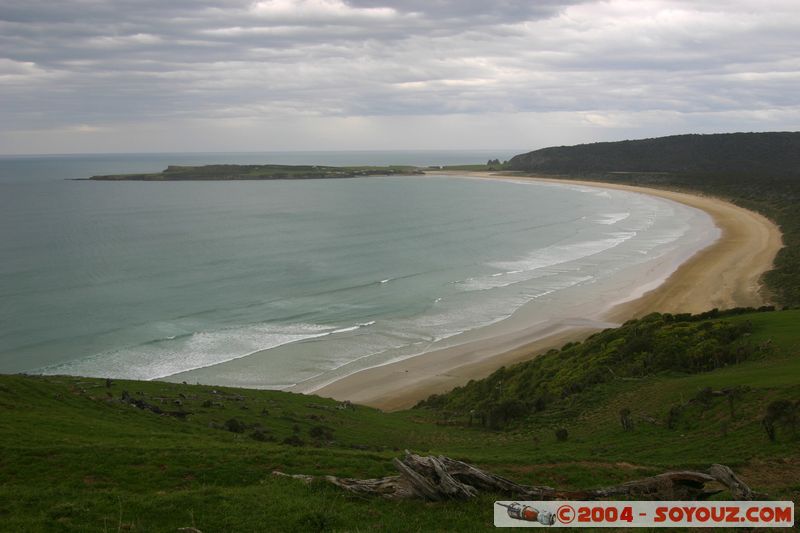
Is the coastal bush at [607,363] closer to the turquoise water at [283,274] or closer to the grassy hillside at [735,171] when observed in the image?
the turquoise water at [283,274]

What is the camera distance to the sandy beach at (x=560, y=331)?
3438cm

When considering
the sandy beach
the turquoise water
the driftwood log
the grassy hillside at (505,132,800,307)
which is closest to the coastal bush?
the sandy beach

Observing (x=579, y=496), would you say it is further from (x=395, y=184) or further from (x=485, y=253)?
(x=395, y=184)

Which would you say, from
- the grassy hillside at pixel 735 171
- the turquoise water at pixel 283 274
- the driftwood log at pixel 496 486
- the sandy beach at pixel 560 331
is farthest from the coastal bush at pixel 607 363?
the grassy hillside at pixel 735 171

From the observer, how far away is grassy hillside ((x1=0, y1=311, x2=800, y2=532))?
478 inches

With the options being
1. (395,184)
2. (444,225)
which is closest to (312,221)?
(444,225)

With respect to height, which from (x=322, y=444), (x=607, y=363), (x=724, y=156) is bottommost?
(x=322, y=444)

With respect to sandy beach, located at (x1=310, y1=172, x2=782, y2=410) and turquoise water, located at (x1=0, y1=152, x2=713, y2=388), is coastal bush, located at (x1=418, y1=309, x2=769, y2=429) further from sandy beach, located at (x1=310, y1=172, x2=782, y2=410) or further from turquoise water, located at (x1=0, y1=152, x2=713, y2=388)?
turquoise water, located at (x1=0, y1=152, x2=713, y2=388)

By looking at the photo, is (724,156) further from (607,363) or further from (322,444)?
(322,444)

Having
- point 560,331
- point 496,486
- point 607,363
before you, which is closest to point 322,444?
point 496,486

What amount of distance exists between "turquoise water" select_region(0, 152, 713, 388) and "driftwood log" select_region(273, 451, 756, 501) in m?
22.2

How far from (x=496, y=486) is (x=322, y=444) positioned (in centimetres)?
886

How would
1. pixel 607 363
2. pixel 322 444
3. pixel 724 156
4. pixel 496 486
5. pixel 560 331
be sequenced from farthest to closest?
1. pixel 724 156
2. pixel 560 331
3. pixel 607 363
4. pixel 322 444
5. pixel 496 486

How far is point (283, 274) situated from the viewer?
202 feet
